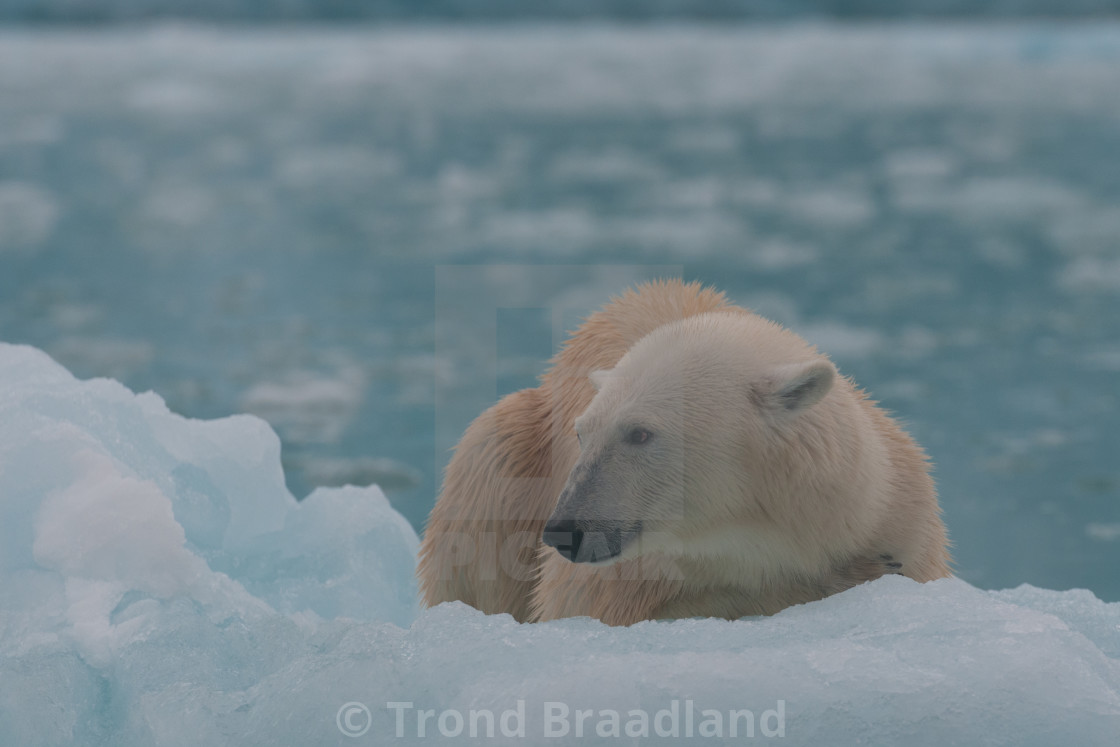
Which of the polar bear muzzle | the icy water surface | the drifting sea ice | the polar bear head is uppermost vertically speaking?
the polar bear head

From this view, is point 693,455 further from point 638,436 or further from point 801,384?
point 801,384

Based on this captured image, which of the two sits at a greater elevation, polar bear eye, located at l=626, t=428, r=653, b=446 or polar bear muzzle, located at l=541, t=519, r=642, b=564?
polar bear eye, located at l=626, t=428, r=653, b=446

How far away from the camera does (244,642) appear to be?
2.52 m

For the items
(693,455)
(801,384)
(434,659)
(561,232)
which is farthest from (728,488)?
(561,232)

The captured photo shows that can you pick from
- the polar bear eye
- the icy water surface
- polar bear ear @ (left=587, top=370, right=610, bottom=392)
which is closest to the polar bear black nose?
the polar bear eye

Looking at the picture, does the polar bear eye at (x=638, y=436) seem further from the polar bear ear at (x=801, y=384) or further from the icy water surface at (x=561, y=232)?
the icy water surface at (x=561, y=232)

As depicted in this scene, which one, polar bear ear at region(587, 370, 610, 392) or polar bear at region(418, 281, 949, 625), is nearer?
polar bear at region(418, 281, 949, 625)

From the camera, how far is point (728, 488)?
2.21 meters

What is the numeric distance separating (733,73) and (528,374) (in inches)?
615

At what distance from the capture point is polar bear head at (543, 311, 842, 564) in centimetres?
217

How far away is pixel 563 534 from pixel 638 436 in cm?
22

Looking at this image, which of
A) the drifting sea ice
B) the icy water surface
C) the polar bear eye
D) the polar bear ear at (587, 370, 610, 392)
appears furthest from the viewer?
the icy water surface

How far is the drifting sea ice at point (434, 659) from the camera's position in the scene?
208cm

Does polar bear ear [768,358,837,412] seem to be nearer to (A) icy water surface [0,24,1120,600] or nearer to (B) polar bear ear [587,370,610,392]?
(B) polar bear ear [587,370,610,392]
